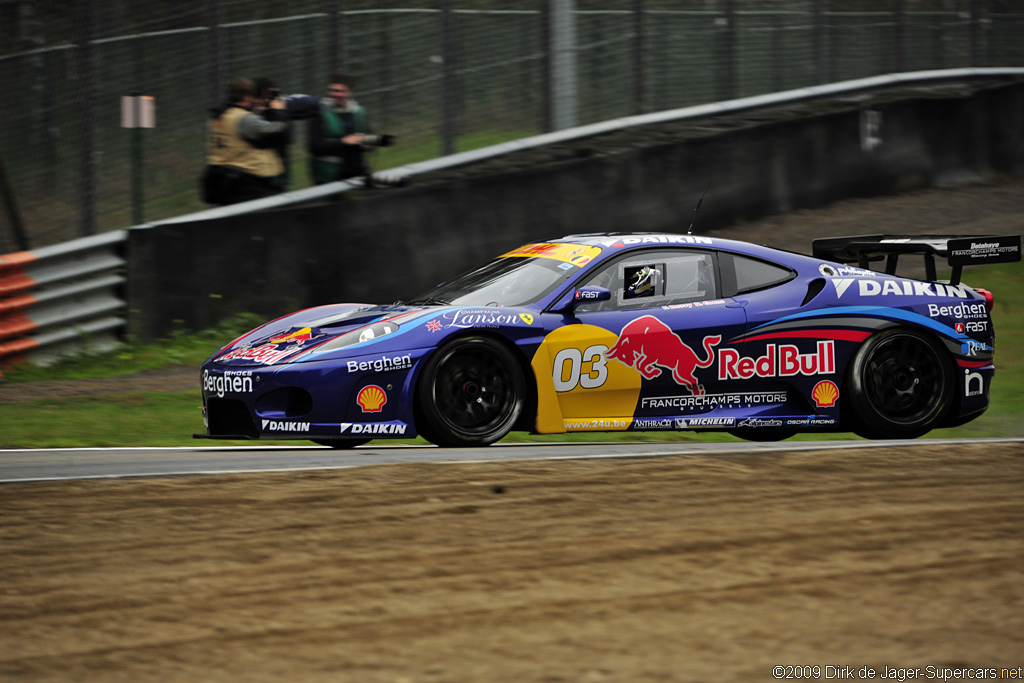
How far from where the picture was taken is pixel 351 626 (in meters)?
4.12

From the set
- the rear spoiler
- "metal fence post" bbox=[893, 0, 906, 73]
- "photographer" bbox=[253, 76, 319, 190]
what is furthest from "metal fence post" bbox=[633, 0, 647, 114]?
the rear spoiler

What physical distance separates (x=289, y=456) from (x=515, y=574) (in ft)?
9.88

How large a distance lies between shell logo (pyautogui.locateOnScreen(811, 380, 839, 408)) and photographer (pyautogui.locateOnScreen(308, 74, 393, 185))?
587cm

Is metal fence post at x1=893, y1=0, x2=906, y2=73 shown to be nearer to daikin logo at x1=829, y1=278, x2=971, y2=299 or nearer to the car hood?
daikin logo at x1=829, y1=278, x2=971, y2=299

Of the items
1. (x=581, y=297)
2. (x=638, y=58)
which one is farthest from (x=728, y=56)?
(x=581, y=297)

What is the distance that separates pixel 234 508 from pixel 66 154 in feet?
24.0

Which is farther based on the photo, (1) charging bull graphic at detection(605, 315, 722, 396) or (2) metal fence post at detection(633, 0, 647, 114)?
(2) metal fence post at detection(633, 0, 647, 114)

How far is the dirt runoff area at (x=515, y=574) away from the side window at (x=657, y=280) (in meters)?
1.62

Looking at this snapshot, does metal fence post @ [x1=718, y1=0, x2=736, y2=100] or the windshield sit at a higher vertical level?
metal fence post @ [x1=718, y1=0, x2=736, y2=100]

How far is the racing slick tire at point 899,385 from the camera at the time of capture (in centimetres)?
830

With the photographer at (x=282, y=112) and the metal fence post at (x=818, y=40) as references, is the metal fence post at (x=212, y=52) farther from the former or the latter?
the metal fence post at (x=818, y=40)

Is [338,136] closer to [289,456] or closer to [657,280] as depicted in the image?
[657,280]

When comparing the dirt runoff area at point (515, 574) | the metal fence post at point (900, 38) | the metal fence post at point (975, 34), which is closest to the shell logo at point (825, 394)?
the dirt runoff area at point (515, 574)

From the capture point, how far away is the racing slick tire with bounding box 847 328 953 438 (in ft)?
27.2
